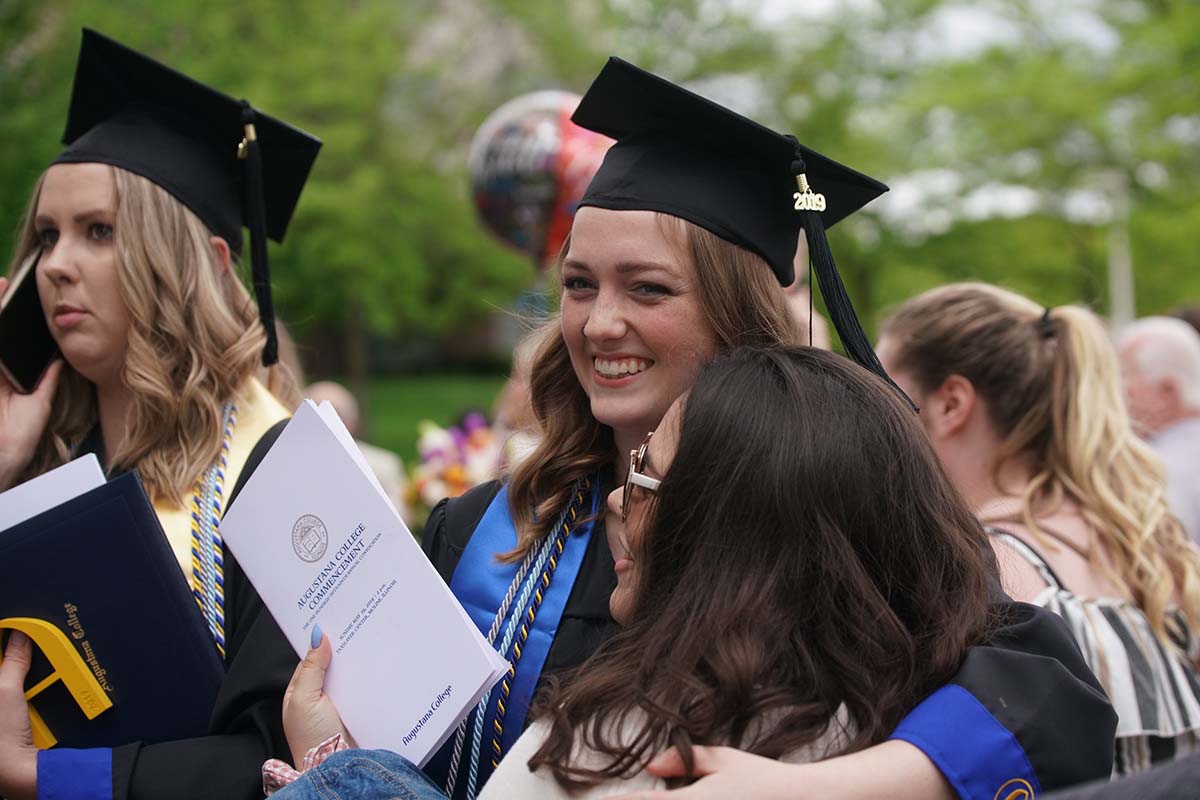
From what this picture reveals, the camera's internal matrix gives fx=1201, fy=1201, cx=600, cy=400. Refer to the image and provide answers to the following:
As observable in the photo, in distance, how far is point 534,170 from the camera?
8211 mm

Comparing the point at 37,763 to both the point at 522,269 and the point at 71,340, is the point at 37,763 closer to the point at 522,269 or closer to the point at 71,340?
the point at 71,340

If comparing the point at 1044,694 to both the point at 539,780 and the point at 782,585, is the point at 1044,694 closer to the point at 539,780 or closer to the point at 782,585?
the point at 782,585

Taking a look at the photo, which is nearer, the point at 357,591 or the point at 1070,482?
the point at 357,591

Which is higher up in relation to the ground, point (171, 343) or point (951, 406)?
point (171, 343)

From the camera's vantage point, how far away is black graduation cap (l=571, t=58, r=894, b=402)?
225 cm

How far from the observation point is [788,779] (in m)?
1.63

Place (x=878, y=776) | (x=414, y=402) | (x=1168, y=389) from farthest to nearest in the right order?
(x=414, y=402) < (x=1168, y=389) < (x=878, y=776)

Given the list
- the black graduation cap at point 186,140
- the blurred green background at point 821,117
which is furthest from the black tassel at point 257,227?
the blurred green background at point 821,117

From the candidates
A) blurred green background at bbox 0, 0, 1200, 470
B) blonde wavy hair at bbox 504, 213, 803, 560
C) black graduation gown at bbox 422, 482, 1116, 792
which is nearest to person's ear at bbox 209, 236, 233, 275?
blonde wavy hair at bbox 504, 213, 803, 560

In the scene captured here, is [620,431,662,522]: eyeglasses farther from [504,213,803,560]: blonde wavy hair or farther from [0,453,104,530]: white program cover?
[0,453,104,530]: white program cover

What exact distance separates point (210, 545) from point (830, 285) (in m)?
1.43

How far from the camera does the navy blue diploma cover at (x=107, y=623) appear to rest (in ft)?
7.73

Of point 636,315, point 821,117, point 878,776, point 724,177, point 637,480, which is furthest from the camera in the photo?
point 821,117

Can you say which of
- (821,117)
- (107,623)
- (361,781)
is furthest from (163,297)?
(821,117)
